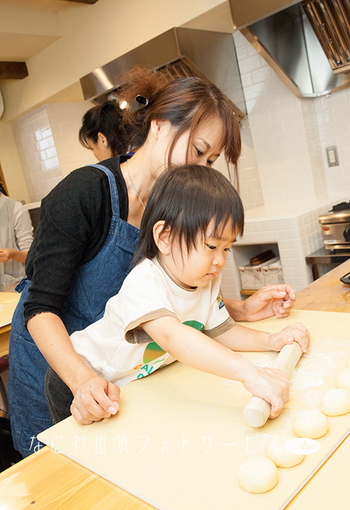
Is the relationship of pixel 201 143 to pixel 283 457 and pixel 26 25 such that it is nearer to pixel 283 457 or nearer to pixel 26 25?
pixel 283 457

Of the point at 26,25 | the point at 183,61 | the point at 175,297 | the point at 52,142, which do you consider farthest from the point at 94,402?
the point at 52,142

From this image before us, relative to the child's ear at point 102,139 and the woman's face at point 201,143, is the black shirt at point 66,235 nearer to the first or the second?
the woman's face at point 201,143

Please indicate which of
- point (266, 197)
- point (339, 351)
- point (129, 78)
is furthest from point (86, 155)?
point (339, 351)

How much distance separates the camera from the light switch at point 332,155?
10.3ft

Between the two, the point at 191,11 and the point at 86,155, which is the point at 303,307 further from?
the point at 86,155

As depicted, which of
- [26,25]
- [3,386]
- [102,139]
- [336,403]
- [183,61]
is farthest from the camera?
[26,25]

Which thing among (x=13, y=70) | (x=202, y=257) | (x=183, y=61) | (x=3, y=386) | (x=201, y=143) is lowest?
(x=3, y=386)

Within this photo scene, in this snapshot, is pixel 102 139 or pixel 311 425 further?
pixel 102 139

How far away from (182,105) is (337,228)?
1.84 meters

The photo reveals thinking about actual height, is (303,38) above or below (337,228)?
above

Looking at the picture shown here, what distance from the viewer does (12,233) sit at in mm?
3174

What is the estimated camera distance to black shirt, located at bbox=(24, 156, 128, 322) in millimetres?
961

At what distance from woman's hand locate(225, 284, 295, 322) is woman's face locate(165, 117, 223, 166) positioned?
1.21 ft

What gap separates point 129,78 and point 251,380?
0.94 meters
